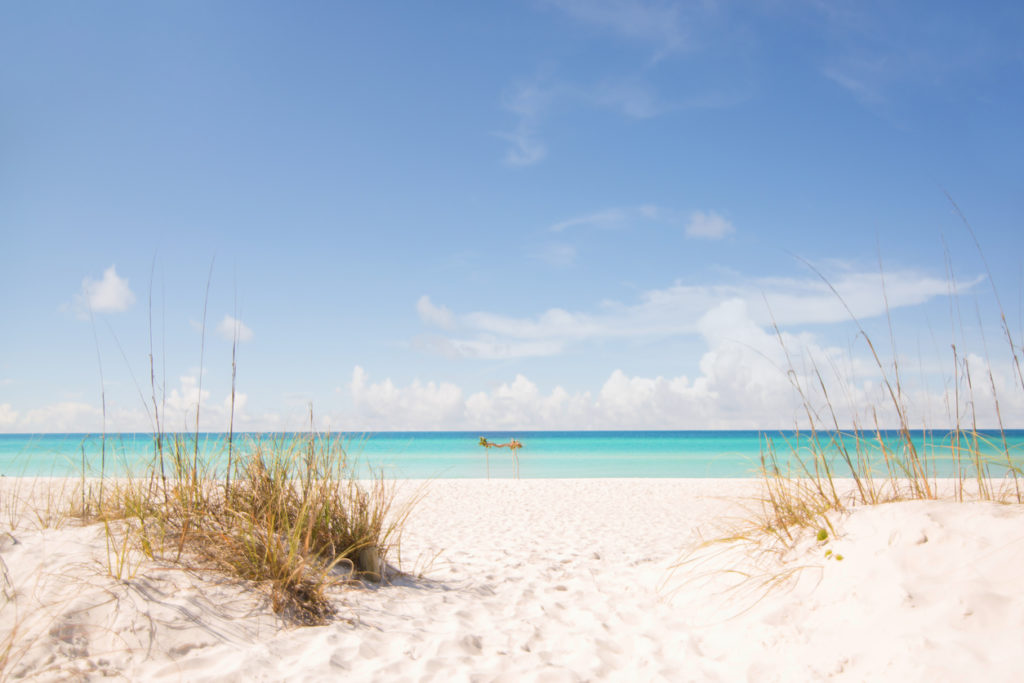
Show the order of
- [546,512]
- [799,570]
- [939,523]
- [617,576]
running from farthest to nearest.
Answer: [546,512] < [617,576] < [799,570] < [939,523]

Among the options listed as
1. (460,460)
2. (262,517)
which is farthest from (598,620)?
(460,460)

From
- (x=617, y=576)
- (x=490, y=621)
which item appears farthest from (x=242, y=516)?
(x=617, y=576)

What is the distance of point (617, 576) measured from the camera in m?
4.82

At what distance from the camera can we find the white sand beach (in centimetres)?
250

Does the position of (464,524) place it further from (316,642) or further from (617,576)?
(316,642)

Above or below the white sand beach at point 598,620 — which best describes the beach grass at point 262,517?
above

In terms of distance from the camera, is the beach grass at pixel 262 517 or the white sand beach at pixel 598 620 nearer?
the white sand beach at pixel 598 620

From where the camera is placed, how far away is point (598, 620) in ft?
12.0

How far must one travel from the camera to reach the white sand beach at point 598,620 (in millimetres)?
2502

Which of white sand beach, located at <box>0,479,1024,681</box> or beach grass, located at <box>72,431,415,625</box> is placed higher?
Result: beach grass, located at <box>72,431,415,625</box>

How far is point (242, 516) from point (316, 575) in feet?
2.04

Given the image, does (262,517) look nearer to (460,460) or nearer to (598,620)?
(598,620)

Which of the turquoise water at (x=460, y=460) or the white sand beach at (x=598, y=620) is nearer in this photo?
the white sand beach at (x=598, y=620)

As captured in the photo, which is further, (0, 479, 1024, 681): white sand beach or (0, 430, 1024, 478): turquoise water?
(0, 430, 1024, 478): turquoise water
